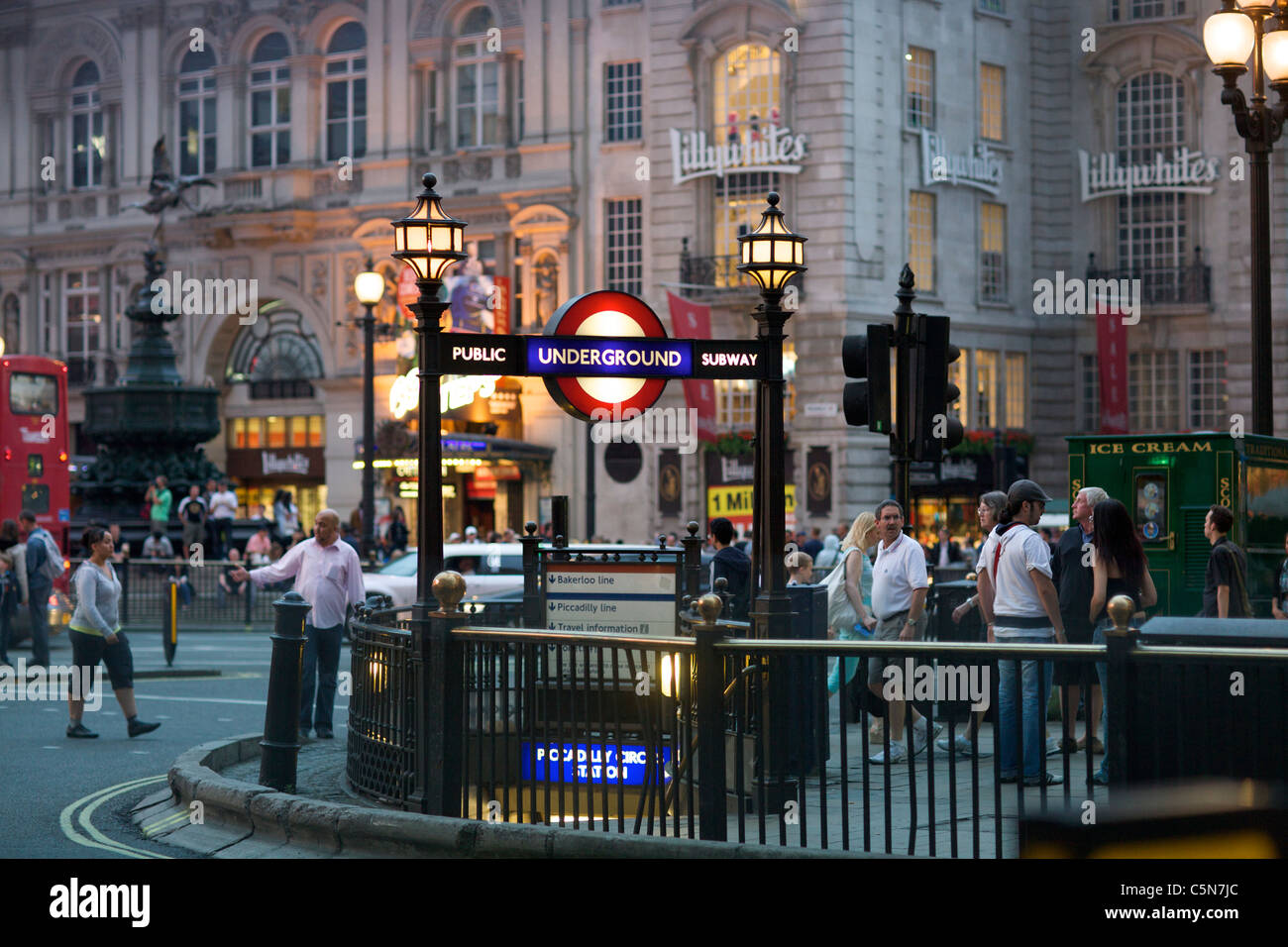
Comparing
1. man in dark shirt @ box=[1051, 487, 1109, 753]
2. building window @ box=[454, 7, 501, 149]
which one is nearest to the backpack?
man in dark shirt @ box=[1051, 487, 1109, 753]

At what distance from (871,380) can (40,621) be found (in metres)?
11.3

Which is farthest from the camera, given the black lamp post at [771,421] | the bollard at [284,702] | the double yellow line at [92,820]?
the bollard at [284,702]

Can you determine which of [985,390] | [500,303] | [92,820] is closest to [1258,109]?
[92,820]

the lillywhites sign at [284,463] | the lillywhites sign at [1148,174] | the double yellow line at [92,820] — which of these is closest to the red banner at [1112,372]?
the lillywhites sign at [1148,174]

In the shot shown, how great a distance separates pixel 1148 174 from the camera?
43312 millimetres

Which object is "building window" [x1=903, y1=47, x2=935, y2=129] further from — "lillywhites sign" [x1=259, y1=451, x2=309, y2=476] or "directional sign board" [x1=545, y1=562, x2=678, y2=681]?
"directional sign board" [x1=545, y1=562, x2=678, y2=681]

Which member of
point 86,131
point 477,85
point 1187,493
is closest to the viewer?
point 1187,493

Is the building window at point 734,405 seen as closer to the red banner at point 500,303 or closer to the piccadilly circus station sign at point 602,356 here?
the red banner at point 500,303

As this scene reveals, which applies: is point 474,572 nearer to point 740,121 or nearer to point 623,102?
point 740,121

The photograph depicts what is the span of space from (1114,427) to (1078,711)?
1133 inches

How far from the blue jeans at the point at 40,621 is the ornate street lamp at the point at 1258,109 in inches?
517

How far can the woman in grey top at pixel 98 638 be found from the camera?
47.5 ft

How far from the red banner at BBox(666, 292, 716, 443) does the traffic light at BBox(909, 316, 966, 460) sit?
930 inches
